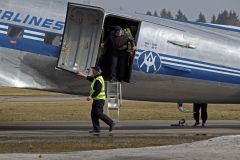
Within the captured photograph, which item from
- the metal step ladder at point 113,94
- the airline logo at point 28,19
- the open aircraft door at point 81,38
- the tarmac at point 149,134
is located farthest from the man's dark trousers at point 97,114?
the airline logo at point 28,19

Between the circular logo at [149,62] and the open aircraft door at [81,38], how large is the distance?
4.51ft

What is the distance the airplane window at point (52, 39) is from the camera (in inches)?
919

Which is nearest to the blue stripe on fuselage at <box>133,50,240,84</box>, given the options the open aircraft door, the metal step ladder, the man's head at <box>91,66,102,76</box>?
the metal step ladder

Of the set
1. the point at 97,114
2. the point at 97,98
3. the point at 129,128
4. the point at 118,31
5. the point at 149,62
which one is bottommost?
the point at 129,128

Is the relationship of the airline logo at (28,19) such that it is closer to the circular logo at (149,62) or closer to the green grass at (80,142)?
the circular logo at (149,62)

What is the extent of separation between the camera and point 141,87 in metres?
24.1

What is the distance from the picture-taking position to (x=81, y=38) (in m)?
24.1

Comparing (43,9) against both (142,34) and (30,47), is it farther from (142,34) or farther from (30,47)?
(142,34)

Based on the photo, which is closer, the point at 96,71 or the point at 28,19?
the point at 96,71

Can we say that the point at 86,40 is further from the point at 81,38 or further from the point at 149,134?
the point at 149,134

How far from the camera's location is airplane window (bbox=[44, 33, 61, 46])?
23345 millimetres

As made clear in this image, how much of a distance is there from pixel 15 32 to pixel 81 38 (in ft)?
6.91

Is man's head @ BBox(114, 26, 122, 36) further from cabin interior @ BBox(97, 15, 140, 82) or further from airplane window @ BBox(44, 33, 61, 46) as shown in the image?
airplane window @ BBox(44, 33, 61, 46)

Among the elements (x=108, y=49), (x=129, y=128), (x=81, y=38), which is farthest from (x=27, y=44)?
(x=129, y=128)
